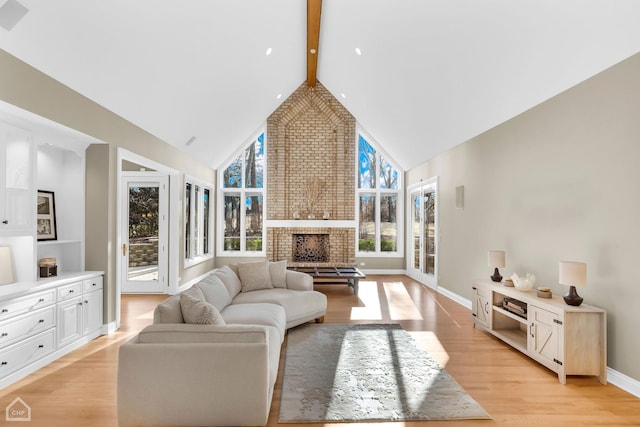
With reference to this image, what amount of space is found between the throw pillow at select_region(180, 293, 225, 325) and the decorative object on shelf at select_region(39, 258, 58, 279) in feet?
6.82

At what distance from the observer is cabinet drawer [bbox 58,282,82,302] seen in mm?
3740

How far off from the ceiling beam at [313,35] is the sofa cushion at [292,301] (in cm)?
422

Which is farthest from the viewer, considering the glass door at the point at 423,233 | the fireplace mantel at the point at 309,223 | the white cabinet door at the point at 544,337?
the fireplace mantel at the point at 309,223

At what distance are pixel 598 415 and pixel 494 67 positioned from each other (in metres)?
3.42

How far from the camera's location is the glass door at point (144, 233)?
6.90 meters

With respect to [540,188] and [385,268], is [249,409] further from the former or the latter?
[385,268]

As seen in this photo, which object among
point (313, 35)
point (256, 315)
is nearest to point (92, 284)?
point (256, 315)

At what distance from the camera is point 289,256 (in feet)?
31.1

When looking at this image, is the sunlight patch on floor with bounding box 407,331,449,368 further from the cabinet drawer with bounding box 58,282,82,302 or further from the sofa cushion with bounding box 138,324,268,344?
the cabinet drawer with bounding box 58,282,82,302

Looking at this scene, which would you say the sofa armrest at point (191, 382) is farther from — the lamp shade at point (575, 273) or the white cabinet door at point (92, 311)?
the lamp shade at point (575, 273)

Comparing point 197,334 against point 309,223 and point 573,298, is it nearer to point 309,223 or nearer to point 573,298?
point 573,298

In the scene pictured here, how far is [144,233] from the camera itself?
6953 millimetres

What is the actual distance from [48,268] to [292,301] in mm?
2644

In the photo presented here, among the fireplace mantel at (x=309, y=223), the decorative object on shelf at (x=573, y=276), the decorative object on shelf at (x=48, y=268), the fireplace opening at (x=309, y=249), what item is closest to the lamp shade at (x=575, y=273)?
the decorative object on shelf at (x=573, y=276)
